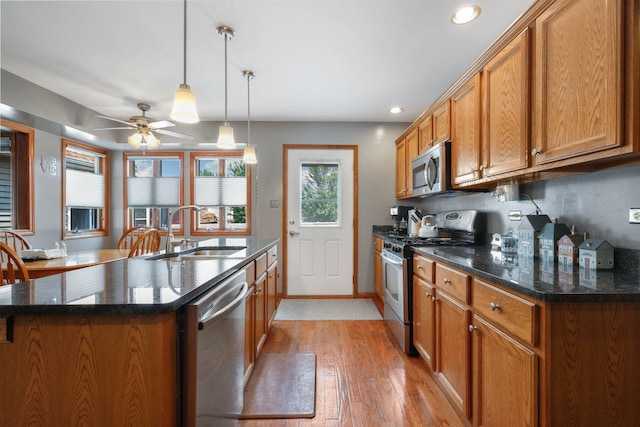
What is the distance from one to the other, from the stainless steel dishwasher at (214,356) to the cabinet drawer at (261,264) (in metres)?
0.58

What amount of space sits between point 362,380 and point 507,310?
1.25 m

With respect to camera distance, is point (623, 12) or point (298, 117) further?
point (298, 117)

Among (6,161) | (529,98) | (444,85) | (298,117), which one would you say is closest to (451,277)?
(529,98)

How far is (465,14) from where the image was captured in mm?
1902

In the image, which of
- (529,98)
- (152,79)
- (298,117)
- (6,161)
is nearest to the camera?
(529,98)

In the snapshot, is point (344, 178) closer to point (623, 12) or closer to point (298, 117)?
point (298, 117)

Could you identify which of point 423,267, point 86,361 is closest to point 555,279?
point 423,267

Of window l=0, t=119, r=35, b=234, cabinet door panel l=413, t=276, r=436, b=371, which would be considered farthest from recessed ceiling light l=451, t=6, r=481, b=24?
window l=0, t=119, r=35, b=234

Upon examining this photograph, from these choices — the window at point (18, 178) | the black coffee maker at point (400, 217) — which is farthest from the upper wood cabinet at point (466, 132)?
the window at point (18, 178)

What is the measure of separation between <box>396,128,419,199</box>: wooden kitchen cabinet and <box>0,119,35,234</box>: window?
428cm

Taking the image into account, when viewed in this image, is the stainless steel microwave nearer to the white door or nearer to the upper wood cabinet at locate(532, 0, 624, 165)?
the upper wood cabinet at locate(532, 0, 624, 165)

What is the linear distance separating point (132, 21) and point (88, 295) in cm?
201

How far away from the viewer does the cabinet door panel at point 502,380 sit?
1.05 metres

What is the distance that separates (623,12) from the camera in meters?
1.02
